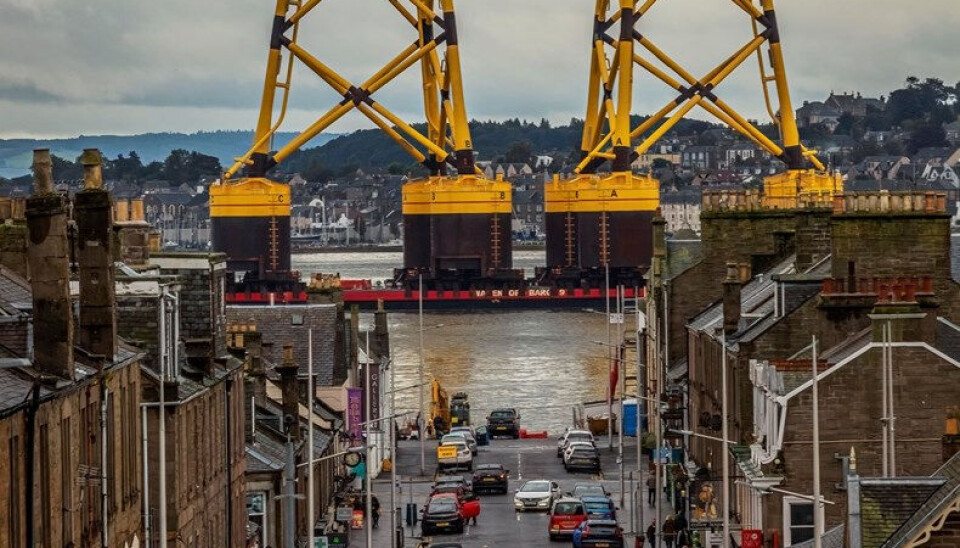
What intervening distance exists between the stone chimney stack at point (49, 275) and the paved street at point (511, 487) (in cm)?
2117

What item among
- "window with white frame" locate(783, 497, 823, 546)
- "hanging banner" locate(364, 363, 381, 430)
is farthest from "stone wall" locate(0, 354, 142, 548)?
"hanging banner" locate(364, 363, 381, 430)

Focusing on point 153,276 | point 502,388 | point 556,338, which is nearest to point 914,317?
point 153,276

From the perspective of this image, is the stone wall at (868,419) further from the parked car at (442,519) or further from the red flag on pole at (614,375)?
the red flag on pole at (614,375)

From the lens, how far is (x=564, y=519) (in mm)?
44281

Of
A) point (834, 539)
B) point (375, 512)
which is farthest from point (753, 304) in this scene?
point (834, 539)

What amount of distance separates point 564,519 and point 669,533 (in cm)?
244

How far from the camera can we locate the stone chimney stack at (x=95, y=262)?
24.5m

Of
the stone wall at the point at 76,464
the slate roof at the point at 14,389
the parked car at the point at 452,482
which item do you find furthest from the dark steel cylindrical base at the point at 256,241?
the slate roof at the point at 14,389

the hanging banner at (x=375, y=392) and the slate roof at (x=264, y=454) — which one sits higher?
the slate roof at (x=264, y=454)

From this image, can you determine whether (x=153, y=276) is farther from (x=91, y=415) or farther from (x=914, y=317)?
(x=914, y=317)

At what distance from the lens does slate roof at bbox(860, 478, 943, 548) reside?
62.9 feet

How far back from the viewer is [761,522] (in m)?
32.5

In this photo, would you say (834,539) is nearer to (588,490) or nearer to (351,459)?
(588,490)

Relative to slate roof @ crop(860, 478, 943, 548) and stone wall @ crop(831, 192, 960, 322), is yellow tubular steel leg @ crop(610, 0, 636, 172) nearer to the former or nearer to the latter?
stone wall @ crop(831, 192, 960, 322)
